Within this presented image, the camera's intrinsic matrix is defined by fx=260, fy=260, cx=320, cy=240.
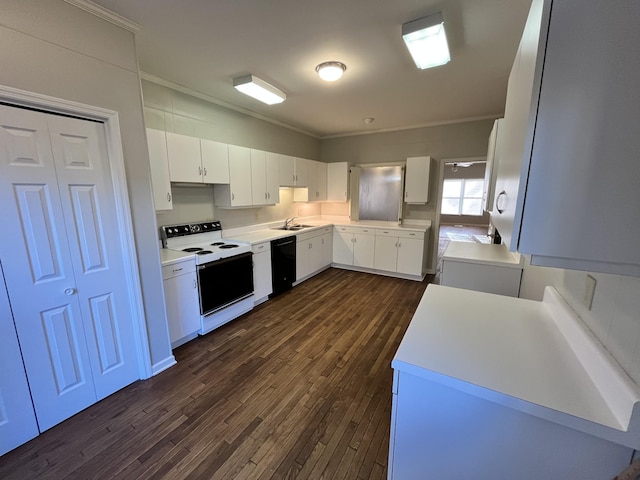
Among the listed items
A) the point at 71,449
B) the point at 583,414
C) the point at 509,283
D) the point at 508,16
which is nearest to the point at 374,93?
the point at 508,16

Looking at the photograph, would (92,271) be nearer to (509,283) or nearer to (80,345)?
(80,345)

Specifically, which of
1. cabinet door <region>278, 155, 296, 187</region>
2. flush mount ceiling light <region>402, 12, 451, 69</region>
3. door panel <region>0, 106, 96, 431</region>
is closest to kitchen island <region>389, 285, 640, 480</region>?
flush mount ceiling light <region>402, 12, 451, 69</region>

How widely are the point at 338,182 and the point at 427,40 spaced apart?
3329 mm

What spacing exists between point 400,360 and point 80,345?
2.20 m

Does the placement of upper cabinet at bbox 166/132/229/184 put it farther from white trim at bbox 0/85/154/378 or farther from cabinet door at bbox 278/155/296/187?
cabinet door at bbox 278/155/296/187

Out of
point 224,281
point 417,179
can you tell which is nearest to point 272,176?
point 224,281


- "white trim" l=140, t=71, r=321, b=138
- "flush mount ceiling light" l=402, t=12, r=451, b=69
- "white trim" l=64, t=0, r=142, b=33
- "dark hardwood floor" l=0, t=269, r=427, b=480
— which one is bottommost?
"dark hardwood floor" l=0, t=269, r=427, b=480

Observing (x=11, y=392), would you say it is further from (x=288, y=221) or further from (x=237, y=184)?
(x=288, y=221)

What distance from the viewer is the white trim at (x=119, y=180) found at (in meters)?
1.52

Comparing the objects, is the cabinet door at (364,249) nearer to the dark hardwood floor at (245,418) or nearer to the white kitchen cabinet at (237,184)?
the dark hardwood floor at (245,418)

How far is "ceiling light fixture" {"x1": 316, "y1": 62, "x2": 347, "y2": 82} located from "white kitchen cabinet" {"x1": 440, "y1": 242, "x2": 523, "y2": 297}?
6.74 ft

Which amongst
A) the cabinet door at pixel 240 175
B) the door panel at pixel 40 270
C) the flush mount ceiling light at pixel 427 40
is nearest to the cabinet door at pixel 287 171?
the cabinet door at pixel 240 175

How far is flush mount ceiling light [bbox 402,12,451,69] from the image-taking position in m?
1.79

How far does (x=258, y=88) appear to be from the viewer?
279cm
